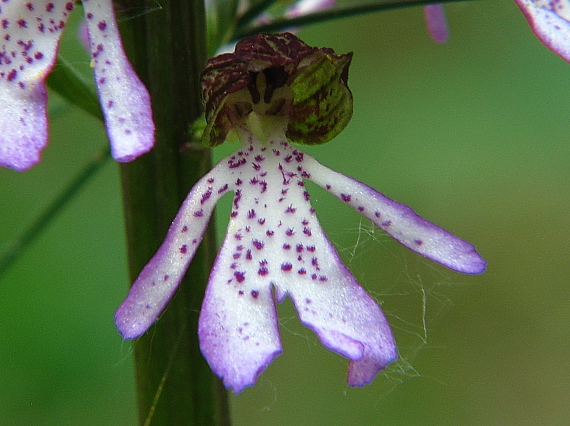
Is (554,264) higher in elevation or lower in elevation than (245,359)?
lower

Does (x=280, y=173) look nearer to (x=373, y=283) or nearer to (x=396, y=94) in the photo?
(x=373, y=283)

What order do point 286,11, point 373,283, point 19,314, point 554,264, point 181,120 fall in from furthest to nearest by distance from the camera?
point 554,264, point 373,283, point 19,314, point 286,11, point 181,120

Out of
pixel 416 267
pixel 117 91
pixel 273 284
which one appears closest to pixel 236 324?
pixel 273 284

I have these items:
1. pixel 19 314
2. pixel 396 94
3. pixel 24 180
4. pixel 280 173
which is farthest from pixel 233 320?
pixel 396 94

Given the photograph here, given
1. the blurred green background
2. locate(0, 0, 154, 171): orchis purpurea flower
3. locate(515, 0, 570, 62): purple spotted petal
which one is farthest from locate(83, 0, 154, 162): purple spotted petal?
the blurred green background

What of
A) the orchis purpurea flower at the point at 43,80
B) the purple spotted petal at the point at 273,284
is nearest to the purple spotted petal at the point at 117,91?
the orchis purpurea flower at the point at 43,80

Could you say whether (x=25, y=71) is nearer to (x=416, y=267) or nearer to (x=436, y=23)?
(x=436, y=23)

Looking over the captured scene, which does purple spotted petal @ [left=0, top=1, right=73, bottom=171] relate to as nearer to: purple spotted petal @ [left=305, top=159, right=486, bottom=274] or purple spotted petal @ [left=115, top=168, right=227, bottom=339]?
purple spotted petal @ [left=115, top=168, right=227, bottom=339]
